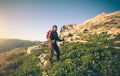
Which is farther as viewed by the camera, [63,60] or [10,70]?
[10,70]

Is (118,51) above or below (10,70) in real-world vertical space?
above

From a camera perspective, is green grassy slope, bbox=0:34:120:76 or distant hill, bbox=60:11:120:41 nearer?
green grassy slope, bbox=0:34:120:76

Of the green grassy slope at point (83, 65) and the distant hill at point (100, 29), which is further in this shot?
the distant hill at point (100, 29)

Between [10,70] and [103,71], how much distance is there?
12579 millimetres

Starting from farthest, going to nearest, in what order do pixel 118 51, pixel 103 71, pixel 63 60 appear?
pixel 118 51
pixel 63 60
pixel 103 71

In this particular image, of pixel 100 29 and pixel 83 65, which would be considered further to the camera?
pixel 100 29

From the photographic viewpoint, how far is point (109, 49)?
2522 centimetres

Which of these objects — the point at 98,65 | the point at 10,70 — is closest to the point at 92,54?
the point at 98,65

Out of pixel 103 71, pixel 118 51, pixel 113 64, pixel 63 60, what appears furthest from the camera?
pixel 118 51

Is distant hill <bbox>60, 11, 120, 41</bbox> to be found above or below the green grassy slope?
above

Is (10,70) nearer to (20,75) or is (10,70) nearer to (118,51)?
(20,75)

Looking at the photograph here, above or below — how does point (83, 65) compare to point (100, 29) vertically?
below

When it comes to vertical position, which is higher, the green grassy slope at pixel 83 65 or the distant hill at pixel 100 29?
the distant hill at pixel 100 29

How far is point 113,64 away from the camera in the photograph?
69.2 feet
